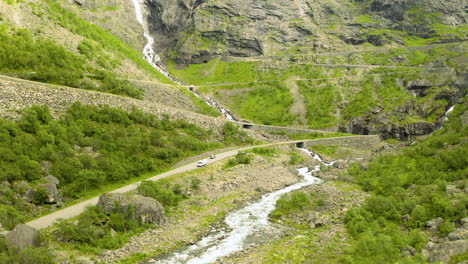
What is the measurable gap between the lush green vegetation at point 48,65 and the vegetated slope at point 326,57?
43258 mm

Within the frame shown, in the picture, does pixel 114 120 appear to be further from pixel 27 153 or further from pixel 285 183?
pixel 285 183

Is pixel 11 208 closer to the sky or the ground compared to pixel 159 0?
closer to the ground

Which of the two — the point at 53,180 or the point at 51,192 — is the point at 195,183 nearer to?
the point at 53,180

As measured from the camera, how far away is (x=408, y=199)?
37.6m

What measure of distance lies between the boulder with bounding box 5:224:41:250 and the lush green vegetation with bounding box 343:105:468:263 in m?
25.9

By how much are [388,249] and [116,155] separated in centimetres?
3978

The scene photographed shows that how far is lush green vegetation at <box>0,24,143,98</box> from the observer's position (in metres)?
68.1

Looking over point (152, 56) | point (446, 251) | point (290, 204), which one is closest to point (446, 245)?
point (446, 251)

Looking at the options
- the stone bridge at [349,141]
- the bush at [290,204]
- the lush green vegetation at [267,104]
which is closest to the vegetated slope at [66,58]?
the lush green vegetation at [267,104]

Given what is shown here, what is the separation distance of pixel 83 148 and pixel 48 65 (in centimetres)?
3581

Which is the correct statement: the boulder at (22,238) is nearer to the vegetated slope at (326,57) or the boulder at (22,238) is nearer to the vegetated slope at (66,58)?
the vegetated slope at (66,58)

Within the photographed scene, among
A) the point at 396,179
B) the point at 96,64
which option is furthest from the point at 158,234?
the point at 96,64

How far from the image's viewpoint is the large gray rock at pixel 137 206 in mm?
35050

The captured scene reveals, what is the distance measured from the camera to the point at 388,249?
26.3m
